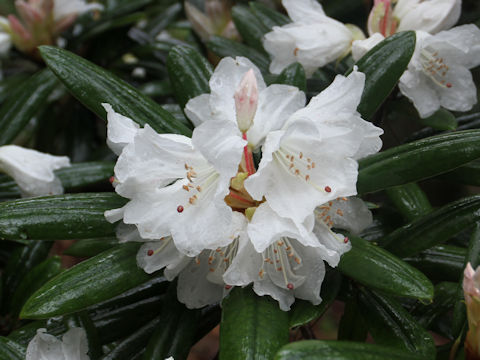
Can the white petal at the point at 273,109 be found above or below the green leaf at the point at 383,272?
above

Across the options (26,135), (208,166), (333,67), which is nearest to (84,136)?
(26,135)

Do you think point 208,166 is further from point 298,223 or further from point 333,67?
point 333,67

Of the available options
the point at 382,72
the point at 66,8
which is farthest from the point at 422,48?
the point at 66,8

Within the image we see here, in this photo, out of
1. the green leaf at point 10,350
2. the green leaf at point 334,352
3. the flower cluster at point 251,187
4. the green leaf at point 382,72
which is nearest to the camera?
the green leaf at point 334,352

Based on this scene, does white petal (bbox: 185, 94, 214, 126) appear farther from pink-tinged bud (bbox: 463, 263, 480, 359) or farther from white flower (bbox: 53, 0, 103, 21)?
white flower (bbox: 53, 0, 103, 21)

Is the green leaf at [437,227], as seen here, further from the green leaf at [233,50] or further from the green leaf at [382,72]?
the green leaf at [233,50]

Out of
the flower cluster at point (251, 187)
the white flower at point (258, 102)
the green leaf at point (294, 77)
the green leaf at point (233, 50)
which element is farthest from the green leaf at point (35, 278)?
the green leaf at point (233, 50)

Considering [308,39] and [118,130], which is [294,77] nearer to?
[308,39]
